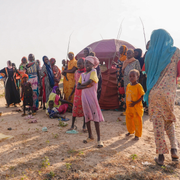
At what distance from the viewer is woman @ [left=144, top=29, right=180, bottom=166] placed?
8.29 feet

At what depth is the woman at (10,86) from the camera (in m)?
→ 7.34

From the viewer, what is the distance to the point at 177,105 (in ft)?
23.1

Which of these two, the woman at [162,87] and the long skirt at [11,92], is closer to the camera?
the woman at [162,87]

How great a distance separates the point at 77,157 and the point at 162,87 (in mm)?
1692

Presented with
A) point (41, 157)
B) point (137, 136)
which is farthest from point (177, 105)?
point (41, 157)

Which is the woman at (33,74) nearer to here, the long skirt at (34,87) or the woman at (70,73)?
the long skirt at (34,87)

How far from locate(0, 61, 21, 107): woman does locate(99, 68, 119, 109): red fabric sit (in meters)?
3.88

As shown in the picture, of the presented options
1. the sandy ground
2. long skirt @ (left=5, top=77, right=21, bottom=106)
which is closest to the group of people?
the sandy ground

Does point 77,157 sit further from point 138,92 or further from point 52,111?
point 52,111

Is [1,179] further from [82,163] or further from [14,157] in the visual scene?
[82,163]

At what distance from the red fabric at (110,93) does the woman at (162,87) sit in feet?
12.4

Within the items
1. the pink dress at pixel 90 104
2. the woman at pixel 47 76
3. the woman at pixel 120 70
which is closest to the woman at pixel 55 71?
the woman at pixel 47 76

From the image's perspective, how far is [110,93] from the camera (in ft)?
21.2

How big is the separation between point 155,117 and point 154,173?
0.75 metres
